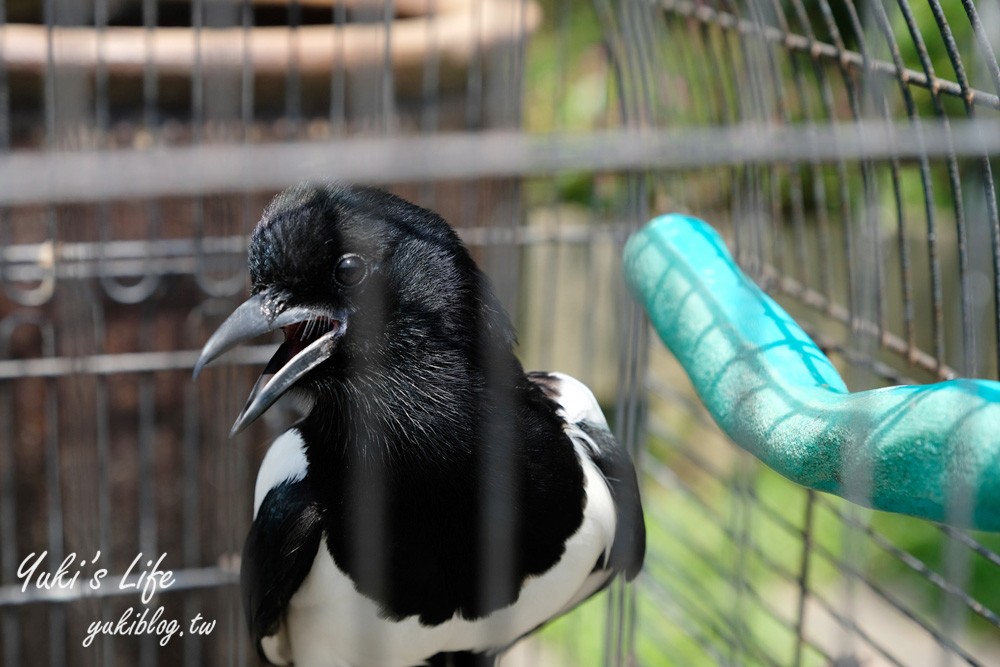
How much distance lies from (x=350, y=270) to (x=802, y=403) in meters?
0.39

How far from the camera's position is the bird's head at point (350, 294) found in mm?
886

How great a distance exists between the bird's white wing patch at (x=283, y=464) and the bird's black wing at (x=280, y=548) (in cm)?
1

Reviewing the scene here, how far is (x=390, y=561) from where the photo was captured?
3.04 ft

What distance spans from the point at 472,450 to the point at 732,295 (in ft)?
0.86

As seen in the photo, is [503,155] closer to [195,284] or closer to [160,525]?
[195,284]

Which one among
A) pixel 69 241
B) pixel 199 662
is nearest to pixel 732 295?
pixel 69 241

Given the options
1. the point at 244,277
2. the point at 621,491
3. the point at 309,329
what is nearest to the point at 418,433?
the point at 309,329

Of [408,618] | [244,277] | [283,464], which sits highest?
[244,277]

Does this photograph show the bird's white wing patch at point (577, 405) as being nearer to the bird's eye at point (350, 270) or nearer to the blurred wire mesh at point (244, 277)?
the blurred wire mesh at point (244, 277)

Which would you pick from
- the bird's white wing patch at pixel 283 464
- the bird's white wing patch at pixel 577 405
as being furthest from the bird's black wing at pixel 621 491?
the bird's white wing patch at pixel 283 464

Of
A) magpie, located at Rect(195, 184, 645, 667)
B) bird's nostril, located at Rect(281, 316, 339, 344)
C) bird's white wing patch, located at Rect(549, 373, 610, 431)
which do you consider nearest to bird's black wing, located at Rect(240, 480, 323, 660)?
magpie, located at Rect(195, 184, 645, 667)

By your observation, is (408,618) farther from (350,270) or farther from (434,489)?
(350,270)

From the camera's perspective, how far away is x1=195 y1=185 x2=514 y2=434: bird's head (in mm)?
886

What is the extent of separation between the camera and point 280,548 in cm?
94
